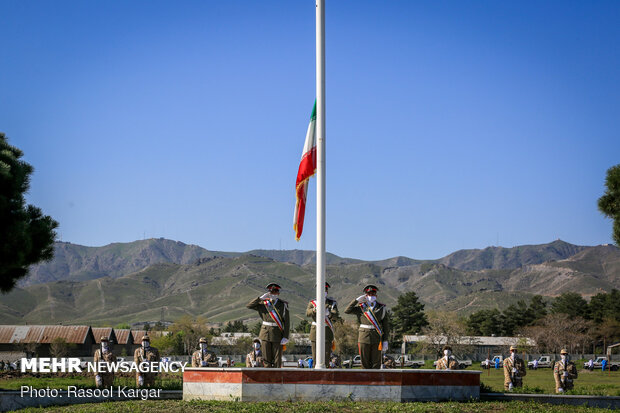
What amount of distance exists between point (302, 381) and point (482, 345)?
86.1 m

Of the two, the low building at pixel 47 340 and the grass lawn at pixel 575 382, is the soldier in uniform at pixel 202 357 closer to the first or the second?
the grass lawn at pixel 575 382

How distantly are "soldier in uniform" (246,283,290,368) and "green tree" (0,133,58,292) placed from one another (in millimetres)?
6289

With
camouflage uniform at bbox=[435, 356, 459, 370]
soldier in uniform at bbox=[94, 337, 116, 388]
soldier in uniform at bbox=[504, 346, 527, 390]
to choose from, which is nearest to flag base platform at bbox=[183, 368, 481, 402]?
soldier in uniform at bbox=[94, 337, 116, 388]

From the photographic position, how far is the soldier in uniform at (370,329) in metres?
17.2

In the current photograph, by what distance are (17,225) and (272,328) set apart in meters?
7.02

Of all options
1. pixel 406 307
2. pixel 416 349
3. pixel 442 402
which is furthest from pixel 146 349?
pixel 406 307

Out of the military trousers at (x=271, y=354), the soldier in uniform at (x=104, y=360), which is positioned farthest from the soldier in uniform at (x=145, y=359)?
the military trousers at (x=271, y=354)

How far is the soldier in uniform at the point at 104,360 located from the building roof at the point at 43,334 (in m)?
53.1

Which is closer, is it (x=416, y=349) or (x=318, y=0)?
(x=318, y=0)

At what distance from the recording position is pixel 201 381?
14.9 meters

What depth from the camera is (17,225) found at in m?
19.0

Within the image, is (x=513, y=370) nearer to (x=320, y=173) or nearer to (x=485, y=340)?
(x=320, y=173)

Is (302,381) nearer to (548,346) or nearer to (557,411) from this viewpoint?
(557,411)

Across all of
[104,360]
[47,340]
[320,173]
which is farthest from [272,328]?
[47,340]
